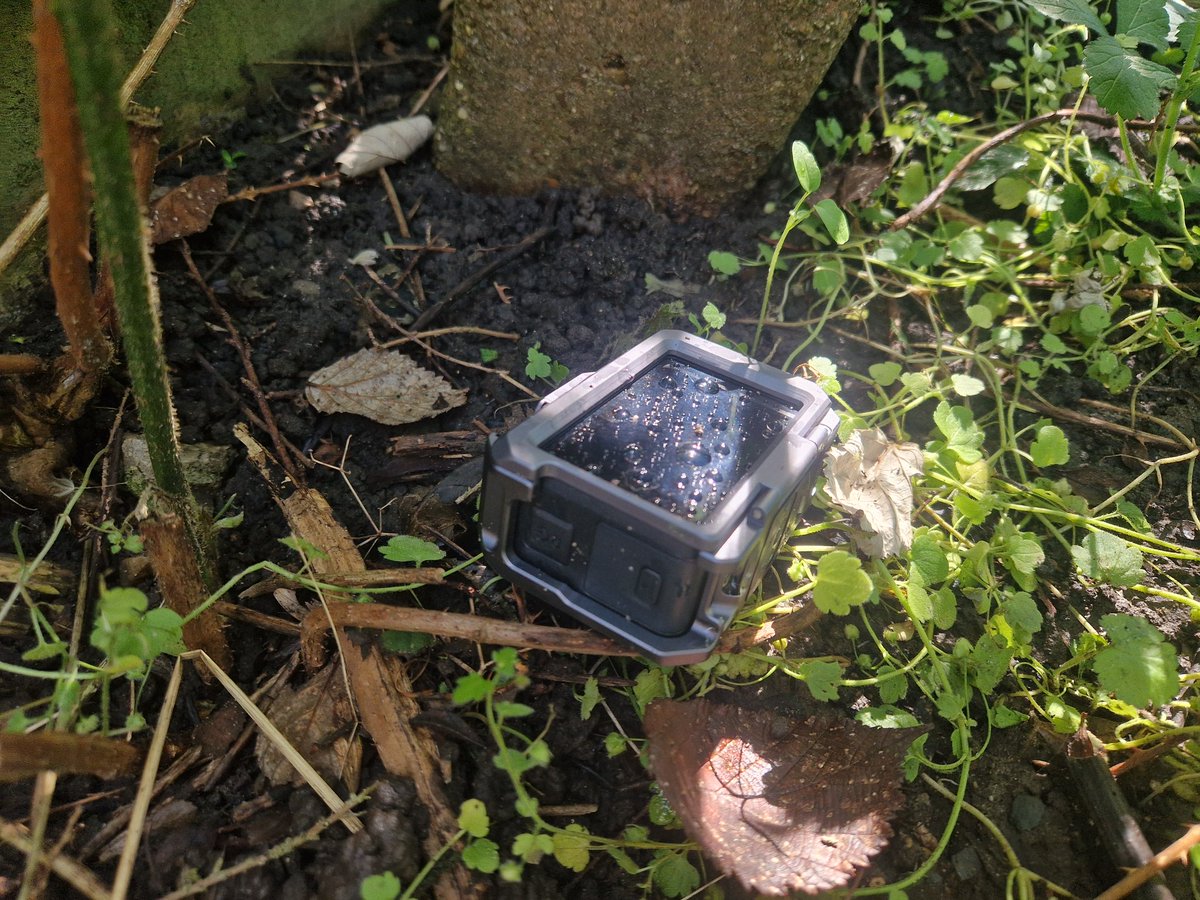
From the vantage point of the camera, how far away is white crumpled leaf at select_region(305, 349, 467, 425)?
Answer: 1751 millimetres

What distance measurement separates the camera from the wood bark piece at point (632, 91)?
74.5 inches

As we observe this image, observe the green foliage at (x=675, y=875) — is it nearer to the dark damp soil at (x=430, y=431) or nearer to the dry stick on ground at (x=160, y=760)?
the dark damp soil at (x=430, y=431)

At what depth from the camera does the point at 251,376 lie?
5.71 ft

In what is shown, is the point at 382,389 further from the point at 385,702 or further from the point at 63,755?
the point at 63,755

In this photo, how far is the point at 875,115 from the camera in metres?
2.38

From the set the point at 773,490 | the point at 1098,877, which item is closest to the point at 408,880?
the point at 773,490

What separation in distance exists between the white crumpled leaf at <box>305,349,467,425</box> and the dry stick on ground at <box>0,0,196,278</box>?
1.83ft

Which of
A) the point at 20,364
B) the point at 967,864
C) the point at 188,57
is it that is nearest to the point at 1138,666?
the point at 967,864

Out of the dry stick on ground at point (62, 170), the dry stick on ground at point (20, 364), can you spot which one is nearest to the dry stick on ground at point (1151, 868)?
the dry stick on ground at point (62, 170)

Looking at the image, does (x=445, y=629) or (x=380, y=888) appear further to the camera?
(x=445, y=629)

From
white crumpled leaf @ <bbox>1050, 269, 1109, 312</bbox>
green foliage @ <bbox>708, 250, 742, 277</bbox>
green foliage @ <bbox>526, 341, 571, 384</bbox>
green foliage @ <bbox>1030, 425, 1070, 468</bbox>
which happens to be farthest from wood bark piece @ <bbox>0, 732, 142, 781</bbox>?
white crumpled leaf @ <bbox>1050, 269, 1109, 312</bbox>

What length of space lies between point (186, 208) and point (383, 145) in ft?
1.78

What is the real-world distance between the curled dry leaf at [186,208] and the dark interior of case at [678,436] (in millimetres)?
1106

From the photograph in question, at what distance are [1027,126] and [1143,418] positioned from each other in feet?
2.66
